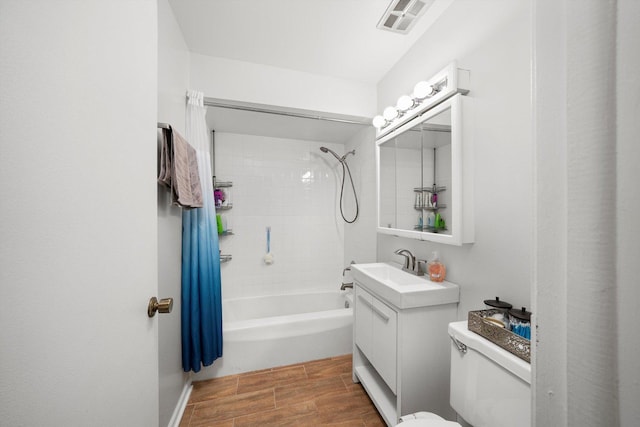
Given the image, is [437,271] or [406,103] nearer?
[437,271]

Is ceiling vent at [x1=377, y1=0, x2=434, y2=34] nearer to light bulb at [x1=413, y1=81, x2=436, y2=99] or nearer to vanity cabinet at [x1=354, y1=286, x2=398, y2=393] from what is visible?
light bulb at [x1=413, y1=81, x2=436, y2=99]

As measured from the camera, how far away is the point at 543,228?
0.25m

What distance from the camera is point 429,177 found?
1452mm

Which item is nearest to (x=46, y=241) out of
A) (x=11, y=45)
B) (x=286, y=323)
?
(x=11, y=45)

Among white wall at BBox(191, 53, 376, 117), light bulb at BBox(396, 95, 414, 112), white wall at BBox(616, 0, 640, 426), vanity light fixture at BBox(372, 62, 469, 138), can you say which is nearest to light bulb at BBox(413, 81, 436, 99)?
vanity light fixture at BBox(372, 62, 469, 138)

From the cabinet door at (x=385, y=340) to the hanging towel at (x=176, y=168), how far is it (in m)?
1.25

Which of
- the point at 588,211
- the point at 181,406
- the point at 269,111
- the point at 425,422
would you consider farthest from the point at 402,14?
the point at 181,406

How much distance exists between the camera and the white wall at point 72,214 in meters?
0.32

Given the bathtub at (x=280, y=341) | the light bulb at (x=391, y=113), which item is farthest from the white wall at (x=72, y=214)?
the light bulb at (x=391, y=113)

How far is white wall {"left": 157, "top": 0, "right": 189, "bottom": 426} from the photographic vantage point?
1.23 metres

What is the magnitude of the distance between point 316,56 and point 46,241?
1.95m

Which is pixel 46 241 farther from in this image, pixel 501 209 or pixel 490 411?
pixel 501 209

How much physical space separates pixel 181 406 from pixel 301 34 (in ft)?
8.36

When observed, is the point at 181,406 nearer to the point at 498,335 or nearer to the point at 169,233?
the point at 169,233
